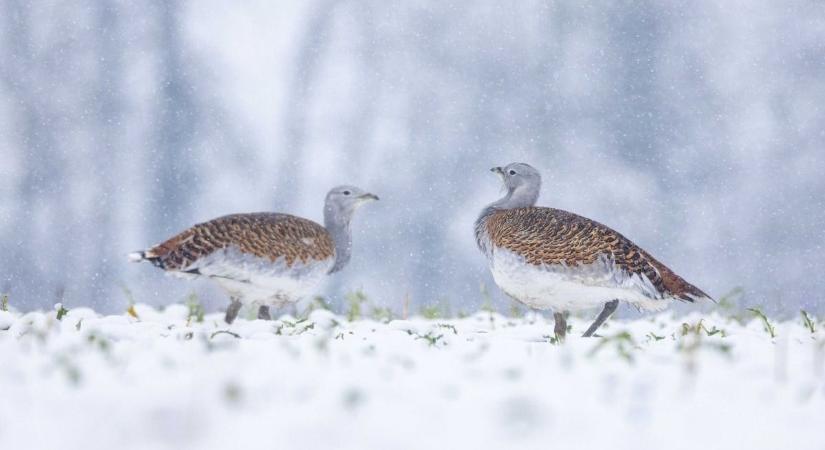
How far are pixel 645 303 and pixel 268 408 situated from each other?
439 cm

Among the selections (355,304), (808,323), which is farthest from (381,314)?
(808,323)

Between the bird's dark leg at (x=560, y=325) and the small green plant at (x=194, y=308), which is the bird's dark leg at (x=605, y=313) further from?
the small green plant at (x=194, y=308)

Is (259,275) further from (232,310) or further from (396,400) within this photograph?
(396,400)

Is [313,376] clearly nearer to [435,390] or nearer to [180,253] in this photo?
[435,390]

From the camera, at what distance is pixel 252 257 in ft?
21.1

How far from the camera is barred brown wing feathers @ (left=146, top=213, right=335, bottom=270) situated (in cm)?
634

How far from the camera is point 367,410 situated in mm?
2391

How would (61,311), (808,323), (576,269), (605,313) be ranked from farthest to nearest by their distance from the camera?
1. (808,323)
2. (605,313)
3. (61,311)
4. (576,269)

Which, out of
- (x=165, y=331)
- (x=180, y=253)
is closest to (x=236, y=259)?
(x=180, y=253)

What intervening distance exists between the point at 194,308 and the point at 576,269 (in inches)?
143

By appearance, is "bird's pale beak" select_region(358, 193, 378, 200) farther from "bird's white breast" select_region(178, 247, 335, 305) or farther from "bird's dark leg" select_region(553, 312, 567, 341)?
"bird's dark leg" select_region(553, 312, 567, 341)

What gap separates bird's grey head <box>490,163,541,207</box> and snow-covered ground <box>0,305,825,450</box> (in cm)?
388

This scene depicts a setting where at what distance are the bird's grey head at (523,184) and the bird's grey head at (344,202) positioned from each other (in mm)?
1404

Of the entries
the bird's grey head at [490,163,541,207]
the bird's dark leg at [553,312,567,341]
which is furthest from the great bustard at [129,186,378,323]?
the bird's dark leg at [553,312,567,341]
